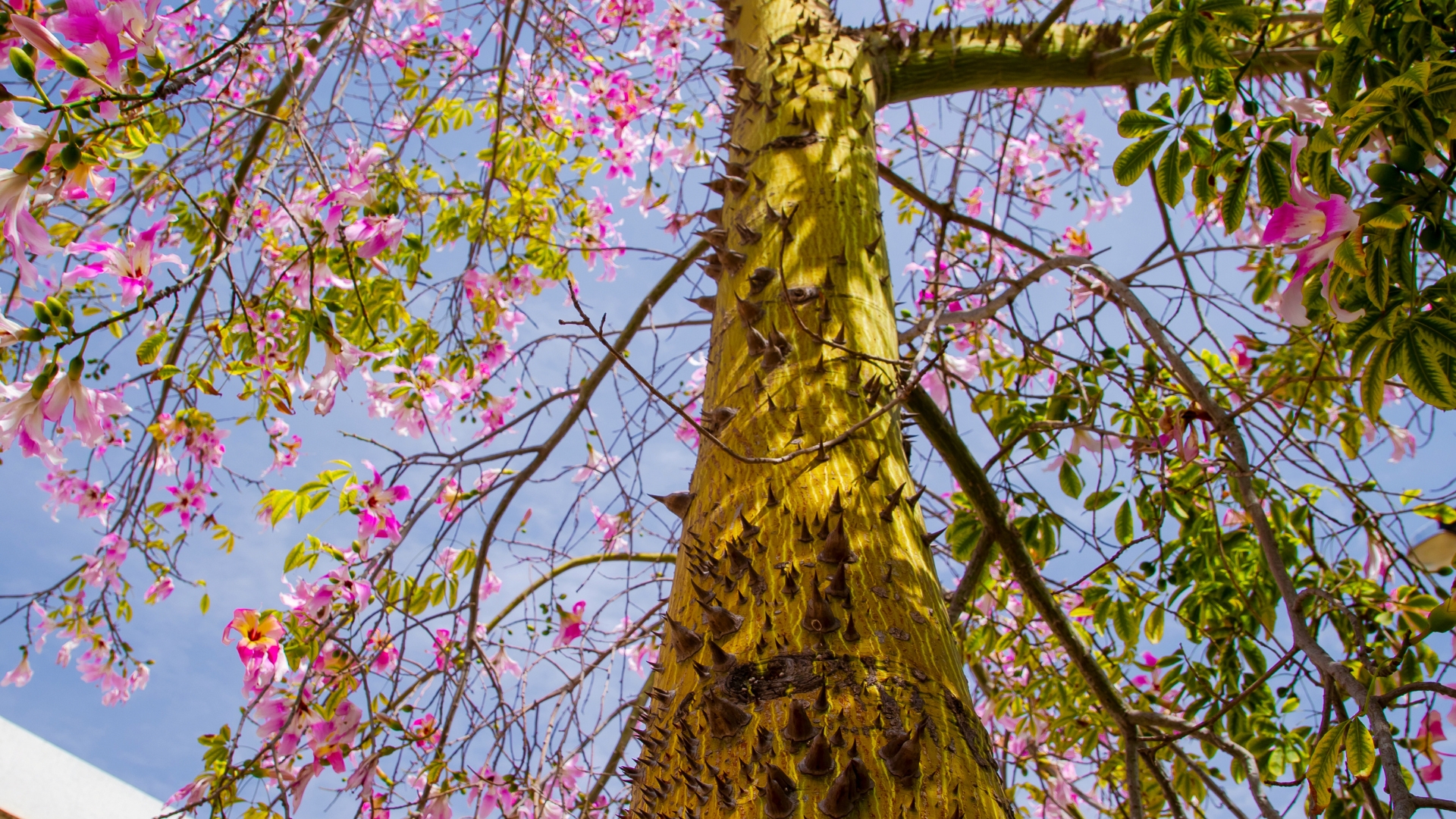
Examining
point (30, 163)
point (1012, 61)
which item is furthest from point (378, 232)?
point (1012, 61)

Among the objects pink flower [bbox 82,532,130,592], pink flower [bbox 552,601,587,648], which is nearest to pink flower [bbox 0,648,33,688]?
pink flower [bbox 82,532,130,592]

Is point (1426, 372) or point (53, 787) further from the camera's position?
point (53, 787)

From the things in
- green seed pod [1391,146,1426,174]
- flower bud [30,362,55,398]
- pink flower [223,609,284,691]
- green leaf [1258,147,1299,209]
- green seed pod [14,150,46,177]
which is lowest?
pink flower [223,609,284,691]

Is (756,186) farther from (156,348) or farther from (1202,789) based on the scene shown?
(1202,789)

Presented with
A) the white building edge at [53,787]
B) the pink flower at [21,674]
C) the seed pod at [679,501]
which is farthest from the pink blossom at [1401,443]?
the white building edge at [53,787]

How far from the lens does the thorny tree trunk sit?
713mm

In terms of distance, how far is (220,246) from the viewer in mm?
1435

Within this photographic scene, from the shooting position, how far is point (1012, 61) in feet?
7.54

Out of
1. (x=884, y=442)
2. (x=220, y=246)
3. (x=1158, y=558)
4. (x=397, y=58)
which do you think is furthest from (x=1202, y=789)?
(x=397, y=58)

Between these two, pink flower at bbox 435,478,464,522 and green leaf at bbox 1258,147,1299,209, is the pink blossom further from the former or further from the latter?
pink flower at bbox 435,478,464,522

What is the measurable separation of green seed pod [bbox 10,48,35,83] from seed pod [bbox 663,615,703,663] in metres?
0.93

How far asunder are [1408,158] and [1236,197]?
36cm

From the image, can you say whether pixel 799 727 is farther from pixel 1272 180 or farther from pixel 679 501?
pixel 1272 180

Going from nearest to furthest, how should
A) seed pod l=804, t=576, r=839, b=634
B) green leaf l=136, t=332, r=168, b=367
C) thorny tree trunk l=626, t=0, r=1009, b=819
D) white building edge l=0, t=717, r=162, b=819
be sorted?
thorny tree trunk l=626, t=0, r=1009, b=819 < seed pod l=804, t=576, r=839, b=634 < green leaf l=136, t=332, r=168, b=367 < white building edge l=0, t=717, r=162, b=819
